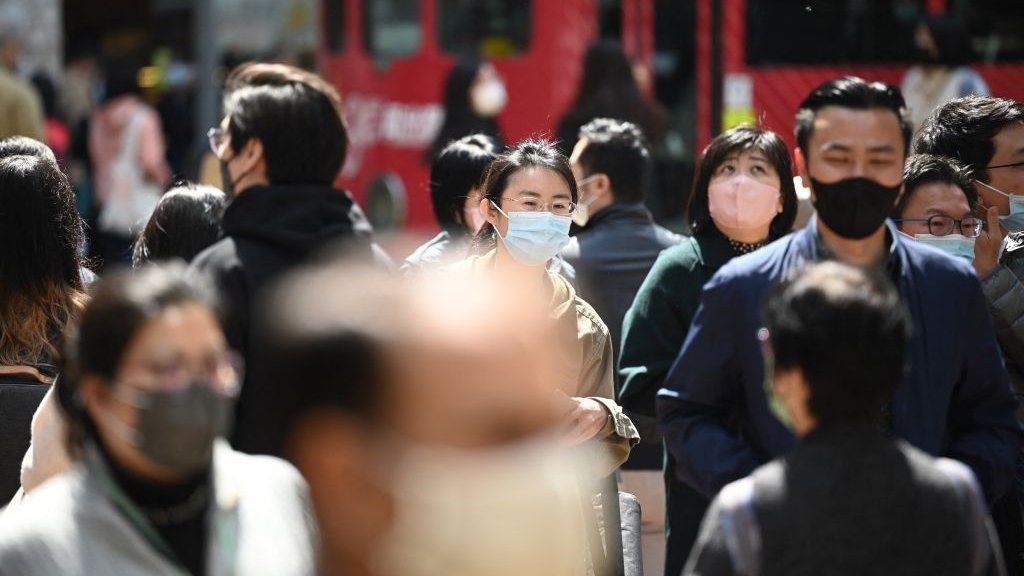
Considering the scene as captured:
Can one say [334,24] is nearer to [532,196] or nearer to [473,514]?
[532,196]

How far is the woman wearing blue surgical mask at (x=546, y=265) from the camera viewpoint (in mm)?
4453

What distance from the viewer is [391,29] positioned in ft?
52.2

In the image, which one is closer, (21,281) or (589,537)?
(589,537)

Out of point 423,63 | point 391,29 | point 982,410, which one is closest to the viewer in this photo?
point 982,410

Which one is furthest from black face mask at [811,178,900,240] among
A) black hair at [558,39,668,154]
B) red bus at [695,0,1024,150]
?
red bus at [695,0,1024,150]

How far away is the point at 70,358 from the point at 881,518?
4.80 ft

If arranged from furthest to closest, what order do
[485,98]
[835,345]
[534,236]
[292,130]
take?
[485,98], [534,236], [292,130], [835,345]

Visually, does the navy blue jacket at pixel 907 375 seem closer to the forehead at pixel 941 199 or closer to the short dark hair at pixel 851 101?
the short dark hair at pixel 851 101

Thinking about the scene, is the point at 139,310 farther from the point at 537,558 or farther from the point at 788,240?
the point at 788,240

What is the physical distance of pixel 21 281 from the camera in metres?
4.53

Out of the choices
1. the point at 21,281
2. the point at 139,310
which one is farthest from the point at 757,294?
the point at 21,281

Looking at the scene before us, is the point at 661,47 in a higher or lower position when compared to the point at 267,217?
lower

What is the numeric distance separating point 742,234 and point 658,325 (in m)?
0.63

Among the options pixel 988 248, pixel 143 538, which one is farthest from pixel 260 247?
pixel 988 248
